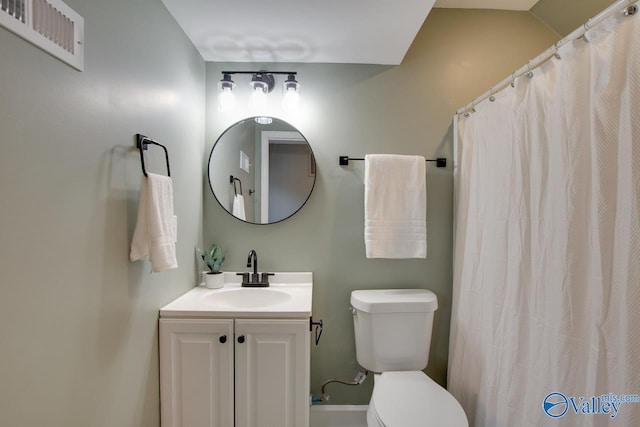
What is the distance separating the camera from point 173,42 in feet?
4.53

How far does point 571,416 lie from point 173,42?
85.9 inches

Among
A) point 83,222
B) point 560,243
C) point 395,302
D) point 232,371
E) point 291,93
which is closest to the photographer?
point 83,222

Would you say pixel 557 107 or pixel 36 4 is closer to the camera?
pixel 36 4

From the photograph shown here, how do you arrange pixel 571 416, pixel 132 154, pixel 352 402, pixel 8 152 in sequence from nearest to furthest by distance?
pixel 8 152 → pixel 571 416 → pixel 132 154 → pixel 352 402

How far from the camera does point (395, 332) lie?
1581 mm

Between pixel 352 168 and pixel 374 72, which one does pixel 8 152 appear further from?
pixel 374 72

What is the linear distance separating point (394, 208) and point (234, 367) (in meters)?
1.15

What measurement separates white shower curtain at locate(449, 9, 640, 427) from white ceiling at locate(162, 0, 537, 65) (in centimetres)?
61

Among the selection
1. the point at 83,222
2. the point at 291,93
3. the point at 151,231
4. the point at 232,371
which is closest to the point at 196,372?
the point at 232,371

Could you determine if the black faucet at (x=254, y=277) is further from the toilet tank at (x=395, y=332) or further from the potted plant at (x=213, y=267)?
the toilet tank at (x=395, y=332)

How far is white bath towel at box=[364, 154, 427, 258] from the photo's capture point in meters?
1.65

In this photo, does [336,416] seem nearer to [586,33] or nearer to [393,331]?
[393,331]

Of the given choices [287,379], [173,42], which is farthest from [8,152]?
[287,379]

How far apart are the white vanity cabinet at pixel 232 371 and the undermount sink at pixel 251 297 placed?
309 mm
